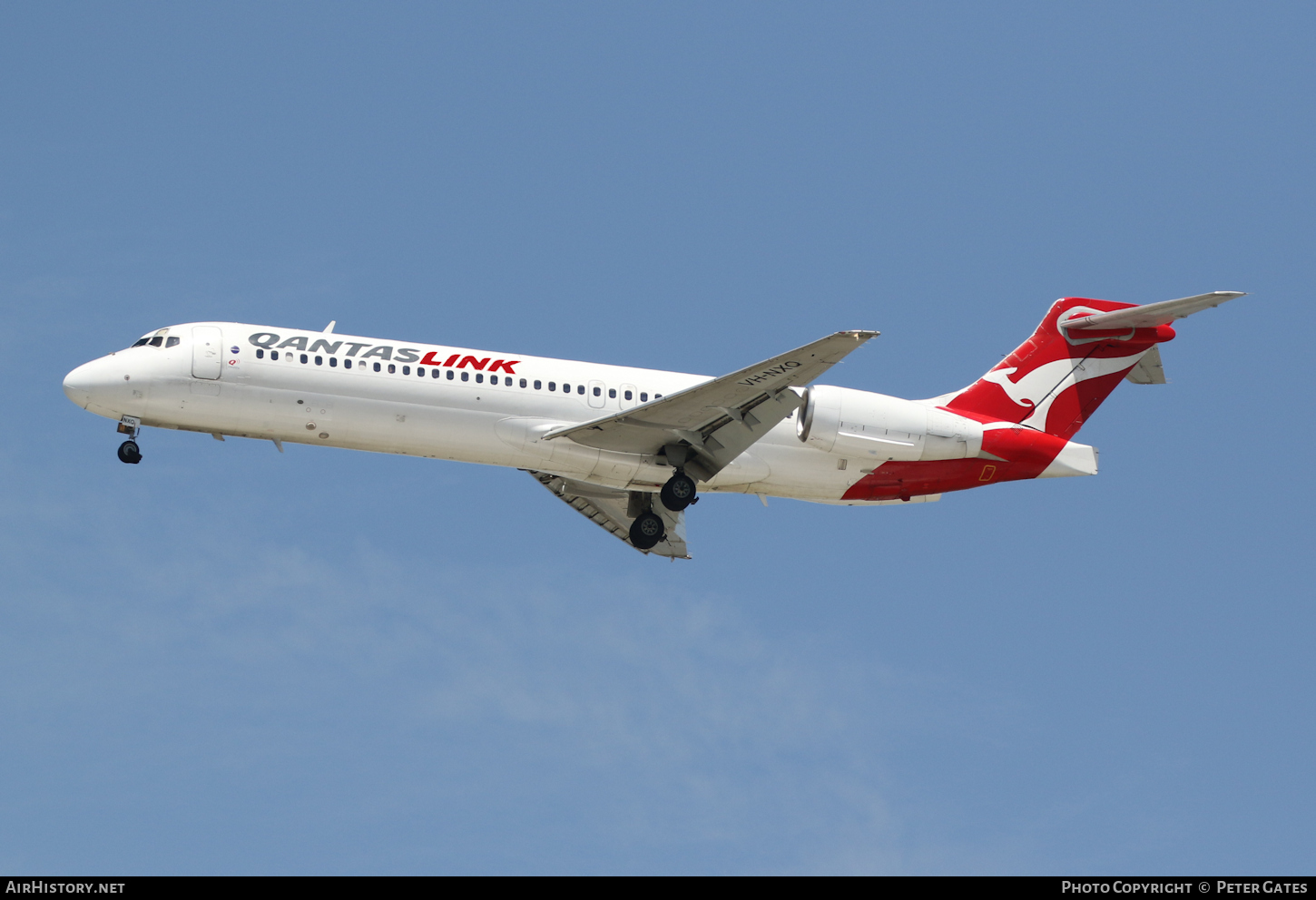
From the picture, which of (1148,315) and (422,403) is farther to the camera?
(1148,315)

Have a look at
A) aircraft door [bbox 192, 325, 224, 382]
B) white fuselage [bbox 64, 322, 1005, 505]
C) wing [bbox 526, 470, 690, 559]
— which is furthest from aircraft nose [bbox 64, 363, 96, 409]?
wing [bbox 526, 470, 690, 559]

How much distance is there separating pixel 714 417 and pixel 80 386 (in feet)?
37.2

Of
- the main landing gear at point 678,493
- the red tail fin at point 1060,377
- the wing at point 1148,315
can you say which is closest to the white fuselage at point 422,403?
the main landing gear at point 678,493

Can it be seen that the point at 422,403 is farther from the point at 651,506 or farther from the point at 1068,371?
the point at 1068,371

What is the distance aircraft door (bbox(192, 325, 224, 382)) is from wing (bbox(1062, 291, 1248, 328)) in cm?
1662

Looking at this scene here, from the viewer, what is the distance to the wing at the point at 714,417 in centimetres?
2417

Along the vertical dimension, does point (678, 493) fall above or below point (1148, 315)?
below

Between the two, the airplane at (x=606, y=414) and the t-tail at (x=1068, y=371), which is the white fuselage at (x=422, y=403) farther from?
the t-tail at (x=1068, y=371)

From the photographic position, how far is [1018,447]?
90.1 feet

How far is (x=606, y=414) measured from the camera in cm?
2658

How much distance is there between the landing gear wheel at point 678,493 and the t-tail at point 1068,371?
585 centimetres

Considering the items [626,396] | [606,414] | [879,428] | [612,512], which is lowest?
[879,428]

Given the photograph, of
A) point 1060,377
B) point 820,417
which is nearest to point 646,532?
point 820,417
